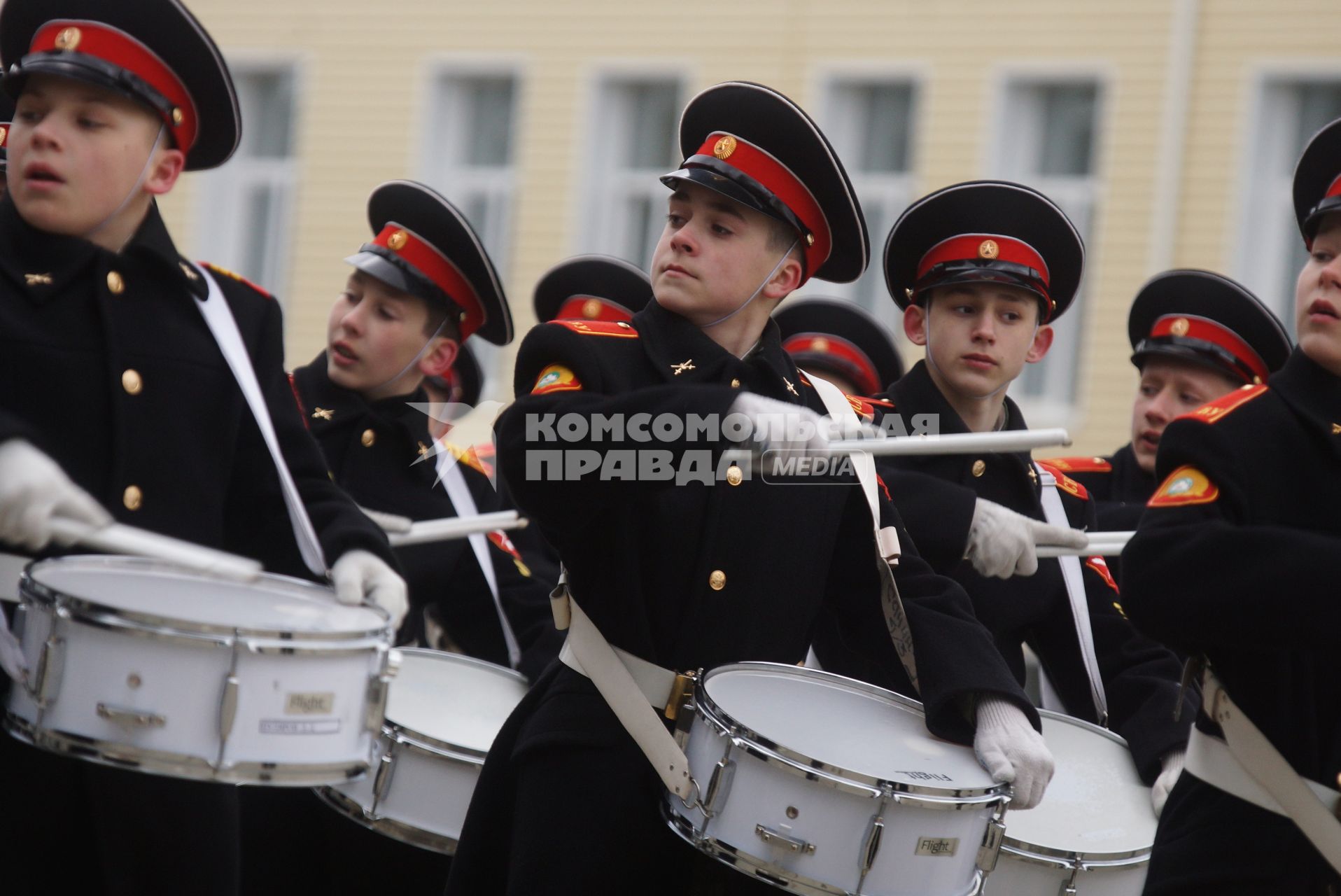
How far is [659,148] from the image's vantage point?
16.0 m

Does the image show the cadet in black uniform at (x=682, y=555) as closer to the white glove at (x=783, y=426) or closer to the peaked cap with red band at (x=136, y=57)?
the white glove at (x=783, y=426)

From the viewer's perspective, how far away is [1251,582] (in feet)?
11.5

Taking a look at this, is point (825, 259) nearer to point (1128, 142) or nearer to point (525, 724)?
point (525, 724)

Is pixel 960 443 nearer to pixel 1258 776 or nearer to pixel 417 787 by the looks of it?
pixel 1258 776

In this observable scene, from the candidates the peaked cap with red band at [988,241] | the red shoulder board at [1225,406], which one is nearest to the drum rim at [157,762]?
the red shoulder board at [1225,406]

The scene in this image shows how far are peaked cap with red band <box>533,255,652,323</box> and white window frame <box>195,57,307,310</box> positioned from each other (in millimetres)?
8869

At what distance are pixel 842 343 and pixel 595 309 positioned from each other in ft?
4.07

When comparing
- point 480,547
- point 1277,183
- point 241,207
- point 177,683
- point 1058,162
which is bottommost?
point 177,683

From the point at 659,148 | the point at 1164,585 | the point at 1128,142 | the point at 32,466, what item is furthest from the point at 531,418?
the point at 659,148

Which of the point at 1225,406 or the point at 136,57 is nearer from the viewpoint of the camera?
the point at 1225,406

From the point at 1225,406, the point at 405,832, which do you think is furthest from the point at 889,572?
the point at 405,832

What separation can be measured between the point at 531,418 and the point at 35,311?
106cm

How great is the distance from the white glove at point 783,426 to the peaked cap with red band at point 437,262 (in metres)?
2.84

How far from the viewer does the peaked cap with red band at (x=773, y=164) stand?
437 cm
